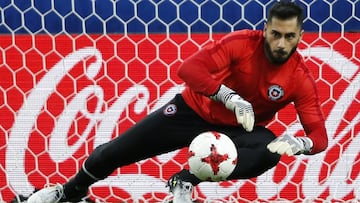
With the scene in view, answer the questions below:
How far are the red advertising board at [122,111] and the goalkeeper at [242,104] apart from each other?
400mm

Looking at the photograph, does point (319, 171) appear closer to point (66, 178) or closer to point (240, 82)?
A: point (240, 82)

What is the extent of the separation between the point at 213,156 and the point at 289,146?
21 cm

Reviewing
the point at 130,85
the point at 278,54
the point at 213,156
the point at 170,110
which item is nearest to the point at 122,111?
the point at 130,85

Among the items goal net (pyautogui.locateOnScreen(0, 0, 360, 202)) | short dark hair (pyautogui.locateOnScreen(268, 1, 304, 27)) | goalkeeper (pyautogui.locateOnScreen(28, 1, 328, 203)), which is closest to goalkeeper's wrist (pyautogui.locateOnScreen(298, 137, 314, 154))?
goalkeeper (pyautogui.locateOnScreen(28, 1, 328, 203))

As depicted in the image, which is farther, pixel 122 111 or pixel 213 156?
pixel 122 111

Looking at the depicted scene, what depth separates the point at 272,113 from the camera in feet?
6.67

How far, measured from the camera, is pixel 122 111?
252 cm

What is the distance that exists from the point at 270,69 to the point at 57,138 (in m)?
0.94

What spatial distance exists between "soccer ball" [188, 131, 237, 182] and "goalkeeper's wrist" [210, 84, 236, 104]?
0.12 m

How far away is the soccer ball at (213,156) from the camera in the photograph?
1.87 metres

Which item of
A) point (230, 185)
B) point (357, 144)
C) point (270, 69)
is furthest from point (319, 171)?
point (270, 69)

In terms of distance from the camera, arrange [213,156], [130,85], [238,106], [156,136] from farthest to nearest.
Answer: [130,85] → [156,136] → [213,156] → [238,106]

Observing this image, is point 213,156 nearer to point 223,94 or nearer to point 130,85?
point 223,94

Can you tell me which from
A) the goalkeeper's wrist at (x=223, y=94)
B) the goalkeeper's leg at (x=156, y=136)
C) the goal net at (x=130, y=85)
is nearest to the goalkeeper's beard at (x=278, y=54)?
the goalkeeper's wrist at (x=223, y=94)
